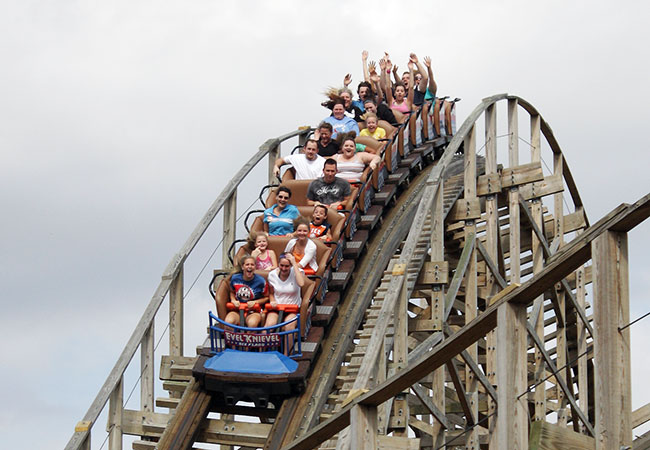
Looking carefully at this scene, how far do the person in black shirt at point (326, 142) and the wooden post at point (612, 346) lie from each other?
8393 mm

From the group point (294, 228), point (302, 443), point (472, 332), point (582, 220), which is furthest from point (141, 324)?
point (582, 220)

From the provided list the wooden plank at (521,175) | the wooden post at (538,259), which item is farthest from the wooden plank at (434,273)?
the wooden post at (538,259)

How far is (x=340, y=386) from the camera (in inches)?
368

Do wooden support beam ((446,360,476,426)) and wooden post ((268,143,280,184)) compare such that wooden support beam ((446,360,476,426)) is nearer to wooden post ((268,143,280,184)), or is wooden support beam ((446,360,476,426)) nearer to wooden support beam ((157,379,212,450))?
wooden support beam ((157,379,212,450))

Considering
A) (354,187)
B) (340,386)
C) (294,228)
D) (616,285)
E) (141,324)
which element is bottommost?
(616,285)

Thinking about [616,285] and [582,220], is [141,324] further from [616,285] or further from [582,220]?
[582,220]

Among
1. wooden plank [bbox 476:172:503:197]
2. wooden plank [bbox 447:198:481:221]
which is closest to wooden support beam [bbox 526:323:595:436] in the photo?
wooden plank [bbox 447:198:481:221]

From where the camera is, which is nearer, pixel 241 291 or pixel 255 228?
pixel 241 291

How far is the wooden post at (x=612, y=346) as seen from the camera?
4.17 m

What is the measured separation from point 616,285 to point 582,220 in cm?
1126

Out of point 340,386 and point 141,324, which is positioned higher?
point 141,324

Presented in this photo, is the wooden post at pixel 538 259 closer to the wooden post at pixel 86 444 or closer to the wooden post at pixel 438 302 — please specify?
the wooden post at pixel 438 302

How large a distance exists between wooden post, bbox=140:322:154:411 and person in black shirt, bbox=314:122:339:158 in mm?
3539

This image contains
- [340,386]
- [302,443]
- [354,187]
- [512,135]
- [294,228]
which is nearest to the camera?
[302,443]
